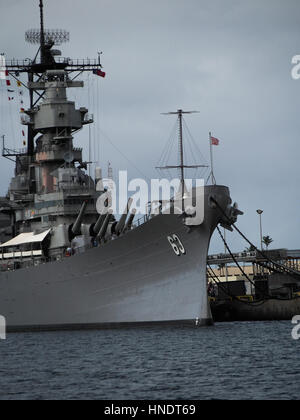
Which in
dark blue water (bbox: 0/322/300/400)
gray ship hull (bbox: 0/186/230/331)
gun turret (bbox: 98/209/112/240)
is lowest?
dark blue water (bbox: 0/322/300/400)

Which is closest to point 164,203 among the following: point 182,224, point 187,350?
point 182,224

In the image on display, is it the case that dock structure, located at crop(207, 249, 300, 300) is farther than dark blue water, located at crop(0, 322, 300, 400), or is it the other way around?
dock structure, located at crop(207, 249, 300, 300)

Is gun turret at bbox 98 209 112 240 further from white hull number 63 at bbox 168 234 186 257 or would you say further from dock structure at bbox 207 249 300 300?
dock structure at bbox 207 249 300 300

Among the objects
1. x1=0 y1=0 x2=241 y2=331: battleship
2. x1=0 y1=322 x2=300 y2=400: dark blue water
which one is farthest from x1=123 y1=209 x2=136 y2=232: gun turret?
x1=0 y1=322 x2=300 y2=400: dark blue water

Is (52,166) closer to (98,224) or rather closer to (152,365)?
(98,224)

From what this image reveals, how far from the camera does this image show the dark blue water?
2530 cm

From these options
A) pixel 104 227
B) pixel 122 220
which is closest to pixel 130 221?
pixel 122 220

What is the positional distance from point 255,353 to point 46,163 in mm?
19600

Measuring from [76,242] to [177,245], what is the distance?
577 centimetres

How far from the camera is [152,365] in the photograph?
30.0m

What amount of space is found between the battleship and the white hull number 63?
4 centimetres

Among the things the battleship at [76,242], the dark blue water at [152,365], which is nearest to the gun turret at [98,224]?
the battleship at [76,242]

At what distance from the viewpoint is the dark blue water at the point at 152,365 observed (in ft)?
83.0
